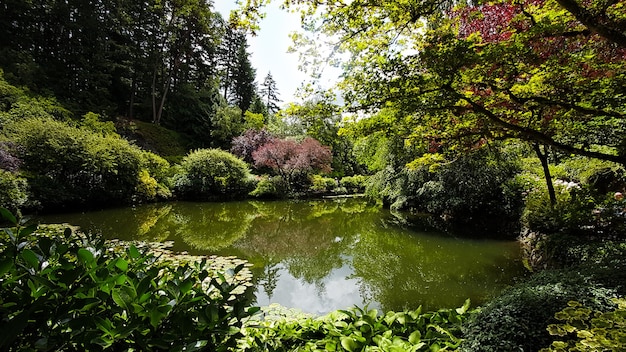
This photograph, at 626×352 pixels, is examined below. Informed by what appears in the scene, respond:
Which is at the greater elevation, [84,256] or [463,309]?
[84,256]

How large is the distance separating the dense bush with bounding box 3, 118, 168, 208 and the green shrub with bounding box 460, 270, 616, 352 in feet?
37.7

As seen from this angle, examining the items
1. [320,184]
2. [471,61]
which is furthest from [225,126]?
[471,61]

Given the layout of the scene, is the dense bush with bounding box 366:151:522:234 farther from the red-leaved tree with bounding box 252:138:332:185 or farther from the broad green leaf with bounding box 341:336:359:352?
the red-leaved tree with bounding box 252:138:332:185

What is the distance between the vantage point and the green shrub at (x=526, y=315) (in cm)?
172

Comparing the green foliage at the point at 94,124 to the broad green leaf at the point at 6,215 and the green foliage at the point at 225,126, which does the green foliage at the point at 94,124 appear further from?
the broad green leaf at the point at 6,215

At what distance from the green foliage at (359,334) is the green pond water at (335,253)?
1833 millimetres

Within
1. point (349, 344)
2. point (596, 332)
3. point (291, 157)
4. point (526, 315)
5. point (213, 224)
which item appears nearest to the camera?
point (596, 332)

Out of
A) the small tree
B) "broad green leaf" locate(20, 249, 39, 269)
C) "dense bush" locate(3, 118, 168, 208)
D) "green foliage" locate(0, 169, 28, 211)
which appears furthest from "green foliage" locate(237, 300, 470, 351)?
the small tree

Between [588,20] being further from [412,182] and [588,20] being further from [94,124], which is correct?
[94,124]

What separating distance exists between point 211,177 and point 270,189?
2.94 metres

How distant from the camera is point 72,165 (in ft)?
32.8

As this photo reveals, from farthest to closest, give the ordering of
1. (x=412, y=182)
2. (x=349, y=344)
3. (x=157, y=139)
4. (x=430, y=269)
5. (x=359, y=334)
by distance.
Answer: (x=157, y=139) < (x=412, y=182) < (x=430, y=269) < (x=359, y=334) < (x=349, y=344)

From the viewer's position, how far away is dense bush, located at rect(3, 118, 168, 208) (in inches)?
367

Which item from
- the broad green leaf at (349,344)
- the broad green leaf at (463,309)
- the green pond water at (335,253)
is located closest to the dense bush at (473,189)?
the green pond water at (335,253)
